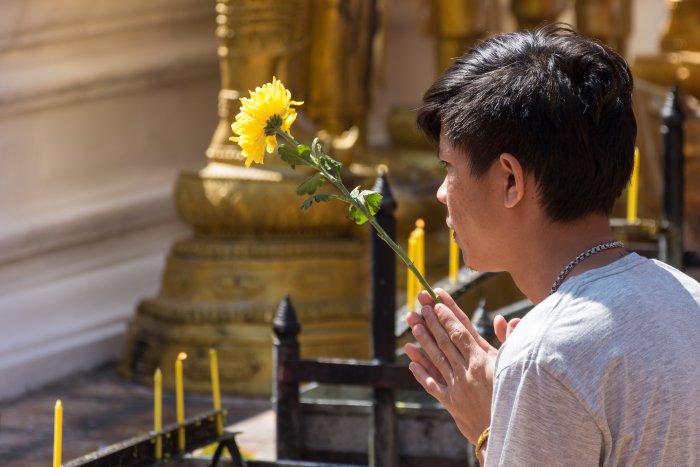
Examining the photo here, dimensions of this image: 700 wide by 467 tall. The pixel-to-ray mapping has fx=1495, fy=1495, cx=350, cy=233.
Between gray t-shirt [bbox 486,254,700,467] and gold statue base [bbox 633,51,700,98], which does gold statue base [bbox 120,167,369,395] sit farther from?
gray t-shirt [bbox 486,254,700,467]

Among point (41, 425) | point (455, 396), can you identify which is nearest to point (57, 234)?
point (41, 425)

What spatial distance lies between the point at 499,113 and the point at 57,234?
350 cm

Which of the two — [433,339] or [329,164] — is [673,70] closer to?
[329,164]

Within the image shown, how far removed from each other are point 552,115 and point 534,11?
4363mm

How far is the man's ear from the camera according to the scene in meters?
1.44

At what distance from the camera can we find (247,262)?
4539 mm

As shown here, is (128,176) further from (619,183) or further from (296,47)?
(619,183)

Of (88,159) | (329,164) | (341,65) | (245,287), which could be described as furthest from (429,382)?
(341,65)

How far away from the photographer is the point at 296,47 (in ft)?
14.9

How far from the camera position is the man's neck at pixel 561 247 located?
1.48m

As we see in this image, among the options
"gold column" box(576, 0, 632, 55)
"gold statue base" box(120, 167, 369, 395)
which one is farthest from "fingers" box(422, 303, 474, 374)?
"gold column" box(576, 0, 632, 55)

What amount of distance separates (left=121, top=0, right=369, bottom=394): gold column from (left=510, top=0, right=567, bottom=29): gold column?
1.37 m

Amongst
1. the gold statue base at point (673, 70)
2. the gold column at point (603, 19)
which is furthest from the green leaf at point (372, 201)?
the gold column at point (603, 19)

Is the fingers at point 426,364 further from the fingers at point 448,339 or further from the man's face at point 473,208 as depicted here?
the man's face at point 473,208
